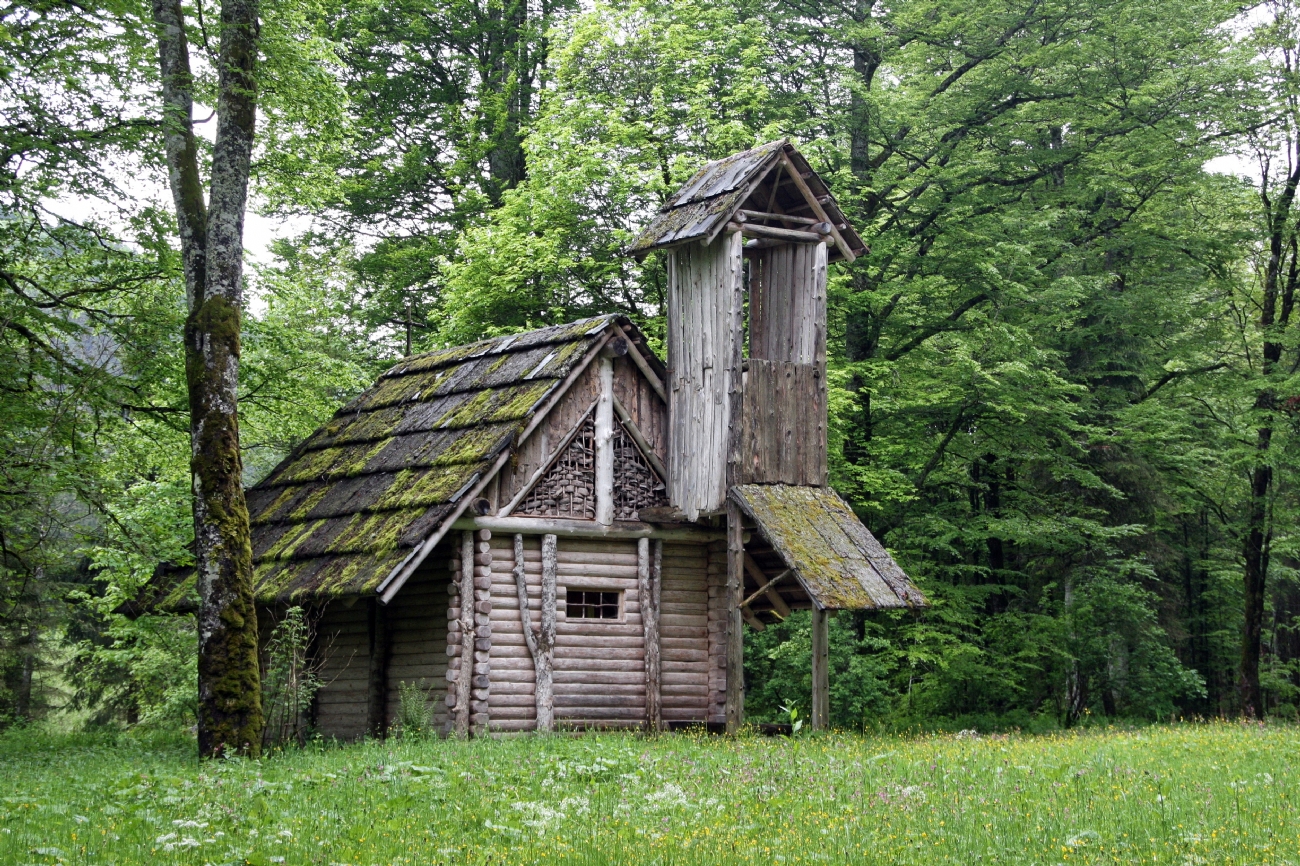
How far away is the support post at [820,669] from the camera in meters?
18.3

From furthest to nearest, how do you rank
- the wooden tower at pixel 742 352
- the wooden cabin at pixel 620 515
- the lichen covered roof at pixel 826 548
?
the wooden tower at pixel 742 352 < the wooden cabin at pixel 620 515 < the lichen covered roof at pixel 826 548

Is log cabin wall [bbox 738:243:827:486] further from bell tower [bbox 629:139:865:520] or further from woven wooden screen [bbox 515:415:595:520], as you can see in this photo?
woven wooden screen [bbox 515:415:595:520]

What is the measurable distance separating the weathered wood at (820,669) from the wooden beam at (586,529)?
8.50 ft

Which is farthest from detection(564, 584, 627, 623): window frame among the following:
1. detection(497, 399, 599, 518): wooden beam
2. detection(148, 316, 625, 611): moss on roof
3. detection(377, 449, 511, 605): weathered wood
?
detection(148, 316, 625, 611): moss on roof

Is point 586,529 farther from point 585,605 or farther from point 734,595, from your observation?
point 734,595

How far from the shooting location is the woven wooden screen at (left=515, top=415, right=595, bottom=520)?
19172 mm

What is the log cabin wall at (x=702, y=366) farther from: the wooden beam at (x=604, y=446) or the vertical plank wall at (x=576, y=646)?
the vertical plank wall at (x=576, y=646)

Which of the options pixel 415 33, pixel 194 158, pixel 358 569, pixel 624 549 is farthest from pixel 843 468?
pixel 415 33

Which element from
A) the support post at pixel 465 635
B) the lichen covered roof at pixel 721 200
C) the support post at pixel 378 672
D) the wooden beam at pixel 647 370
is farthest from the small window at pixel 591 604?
the lichen covered roof at pixel 721 200

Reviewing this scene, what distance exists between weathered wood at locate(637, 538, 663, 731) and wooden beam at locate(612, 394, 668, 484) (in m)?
1.09

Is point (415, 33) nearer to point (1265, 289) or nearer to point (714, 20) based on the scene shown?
point (714, 20)

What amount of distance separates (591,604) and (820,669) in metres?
3.56

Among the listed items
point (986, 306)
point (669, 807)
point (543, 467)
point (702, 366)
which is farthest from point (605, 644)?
point (986, 306)

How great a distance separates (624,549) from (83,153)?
9.07 m
